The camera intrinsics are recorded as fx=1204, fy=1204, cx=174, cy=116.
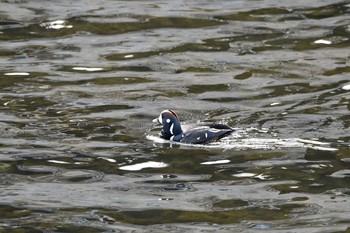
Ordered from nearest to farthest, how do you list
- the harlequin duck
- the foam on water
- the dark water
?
the dark water
the foam on water
the harlequin duck

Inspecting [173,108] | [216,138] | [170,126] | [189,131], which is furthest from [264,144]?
[173,108]

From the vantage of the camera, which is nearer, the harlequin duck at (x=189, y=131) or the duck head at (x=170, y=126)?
the harlequin duck at (x=189, y=131)

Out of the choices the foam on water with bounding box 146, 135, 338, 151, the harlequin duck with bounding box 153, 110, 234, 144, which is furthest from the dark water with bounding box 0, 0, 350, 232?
the harlequin duck with bounding box 153, 110, 234, 144

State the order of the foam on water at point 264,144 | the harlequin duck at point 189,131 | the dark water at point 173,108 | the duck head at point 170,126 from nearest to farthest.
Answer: the dark water at point 173,108 → the foam on water at point 264,144 → the harlequin duck at point 189,131 → the duck head at point 170,126

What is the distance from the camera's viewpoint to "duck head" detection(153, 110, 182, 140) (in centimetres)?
1448

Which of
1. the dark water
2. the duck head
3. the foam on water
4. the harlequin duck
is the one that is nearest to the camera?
the dark water

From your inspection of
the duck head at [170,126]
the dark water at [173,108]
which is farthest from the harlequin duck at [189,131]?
the dark water at [173,108]

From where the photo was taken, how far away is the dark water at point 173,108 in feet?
38.7

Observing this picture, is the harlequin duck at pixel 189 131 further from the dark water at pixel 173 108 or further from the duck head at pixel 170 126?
the dark water at pixel 173 108

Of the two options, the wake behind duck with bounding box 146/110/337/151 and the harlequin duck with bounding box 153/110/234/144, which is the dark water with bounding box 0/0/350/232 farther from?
the harlequin duck with bounding box 153/110/234/144

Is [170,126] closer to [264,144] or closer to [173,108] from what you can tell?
[264,144]

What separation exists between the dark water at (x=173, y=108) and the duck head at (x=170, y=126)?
163mm

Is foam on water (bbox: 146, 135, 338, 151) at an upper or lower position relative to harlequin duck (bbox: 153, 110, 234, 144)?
lower

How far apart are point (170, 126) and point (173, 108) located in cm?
188
